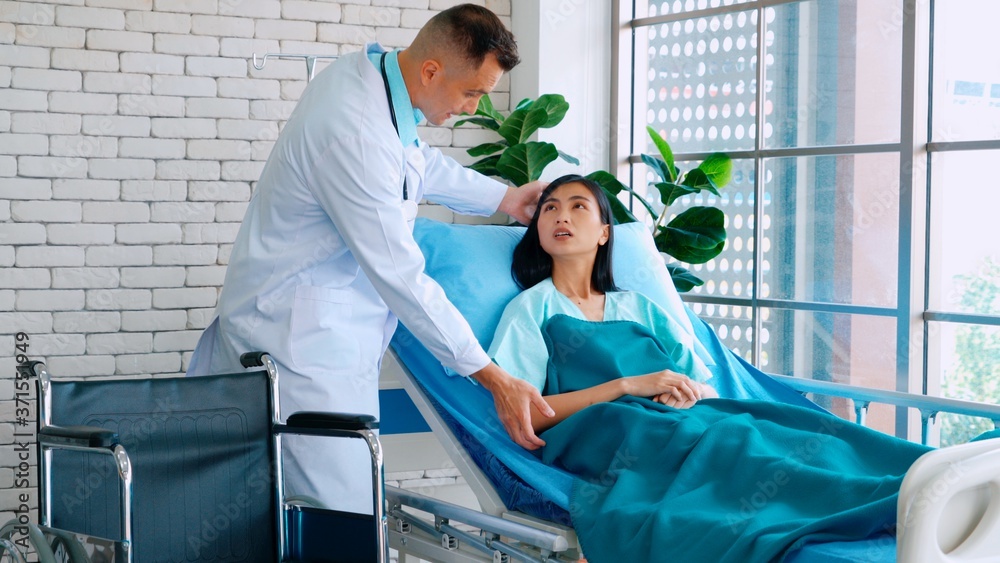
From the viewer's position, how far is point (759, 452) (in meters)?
1.89

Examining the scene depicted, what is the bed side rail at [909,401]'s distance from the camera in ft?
7.27

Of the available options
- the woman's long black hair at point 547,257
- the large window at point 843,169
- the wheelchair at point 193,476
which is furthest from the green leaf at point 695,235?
the wheelchair at point 193,476

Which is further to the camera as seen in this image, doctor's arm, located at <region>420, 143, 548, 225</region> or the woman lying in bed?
doctor's arm, located at <region>420, 143, 548, 225</region>

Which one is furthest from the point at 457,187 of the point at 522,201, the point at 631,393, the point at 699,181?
the point at 699,181

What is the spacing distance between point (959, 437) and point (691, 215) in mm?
1127

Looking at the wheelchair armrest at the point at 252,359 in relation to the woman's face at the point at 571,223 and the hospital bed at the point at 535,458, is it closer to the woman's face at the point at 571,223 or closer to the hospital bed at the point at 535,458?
the hospital bed at the point at 535,458

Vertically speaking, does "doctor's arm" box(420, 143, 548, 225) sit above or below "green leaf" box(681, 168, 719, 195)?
below

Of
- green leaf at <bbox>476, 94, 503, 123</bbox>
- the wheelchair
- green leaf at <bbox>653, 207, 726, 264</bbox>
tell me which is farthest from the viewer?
green leaf at <bbox>476, 94, 503, 123</bbox>

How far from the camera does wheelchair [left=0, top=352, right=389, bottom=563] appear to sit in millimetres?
1860

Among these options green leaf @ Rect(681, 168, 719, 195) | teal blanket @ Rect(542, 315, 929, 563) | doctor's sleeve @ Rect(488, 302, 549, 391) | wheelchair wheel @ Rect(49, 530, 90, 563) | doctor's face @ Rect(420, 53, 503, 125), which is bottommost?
wheelchair wheel @ Rect(49, 530, 90, 563)

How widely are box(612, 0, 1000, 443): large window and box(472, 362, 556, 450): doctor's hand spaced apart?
1.68m

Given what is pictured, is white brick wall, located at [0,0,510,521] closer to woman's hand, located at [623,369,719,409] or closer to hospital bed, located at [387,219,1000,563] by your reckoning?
hospital bed, located at [387,219,1000,563]

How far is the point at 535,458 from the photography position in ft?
7.25

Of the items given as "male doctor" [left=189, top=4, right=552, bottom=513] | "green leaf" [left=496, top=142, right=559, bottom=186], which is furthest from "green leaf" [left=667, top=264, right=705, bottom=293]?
"male doctor" [left=189, top=4, right=552, bottom=513]
